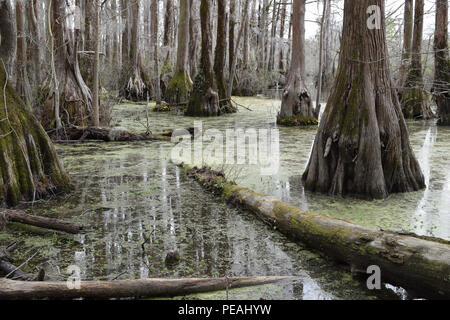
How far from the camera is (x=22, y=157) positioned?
4.70 meters

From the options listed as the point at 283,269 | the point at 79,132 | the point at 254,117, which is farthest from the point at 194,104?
the point at 283,269

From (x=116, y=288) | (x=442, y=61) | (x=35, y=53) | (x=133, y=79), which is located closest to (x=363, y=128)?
(x=116, y=288)

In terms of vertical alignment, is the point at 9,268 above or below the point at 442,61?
below

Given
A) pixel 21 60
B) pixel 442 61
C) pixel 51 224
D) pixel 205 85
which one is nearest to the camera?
pixel 51 224

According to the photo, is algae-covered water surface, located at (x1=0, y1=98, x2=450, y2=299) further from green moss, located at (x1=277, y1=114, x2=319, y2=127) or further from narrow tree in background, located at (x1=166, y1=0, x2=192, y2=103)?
narrow tree in background, located at (x1=166, y1=0, x2=192, y2=103)

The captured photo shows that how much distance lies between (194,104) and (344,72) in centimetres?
852

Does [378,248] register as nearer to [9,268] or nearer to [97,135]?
[9,268]

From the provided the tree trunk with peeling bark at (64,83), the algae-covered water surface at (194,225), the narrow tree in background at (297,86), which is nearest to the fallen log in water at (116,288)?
the algae-covered water surface at (194,225)

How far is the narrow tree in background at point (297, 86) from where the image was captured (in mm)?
11586

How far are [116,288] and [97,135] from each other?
6632 millimetres

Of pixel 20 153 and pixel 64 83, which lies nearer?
pixel 20 153

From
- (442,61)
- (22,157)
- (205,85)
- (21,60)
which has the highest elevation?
(442,61)
